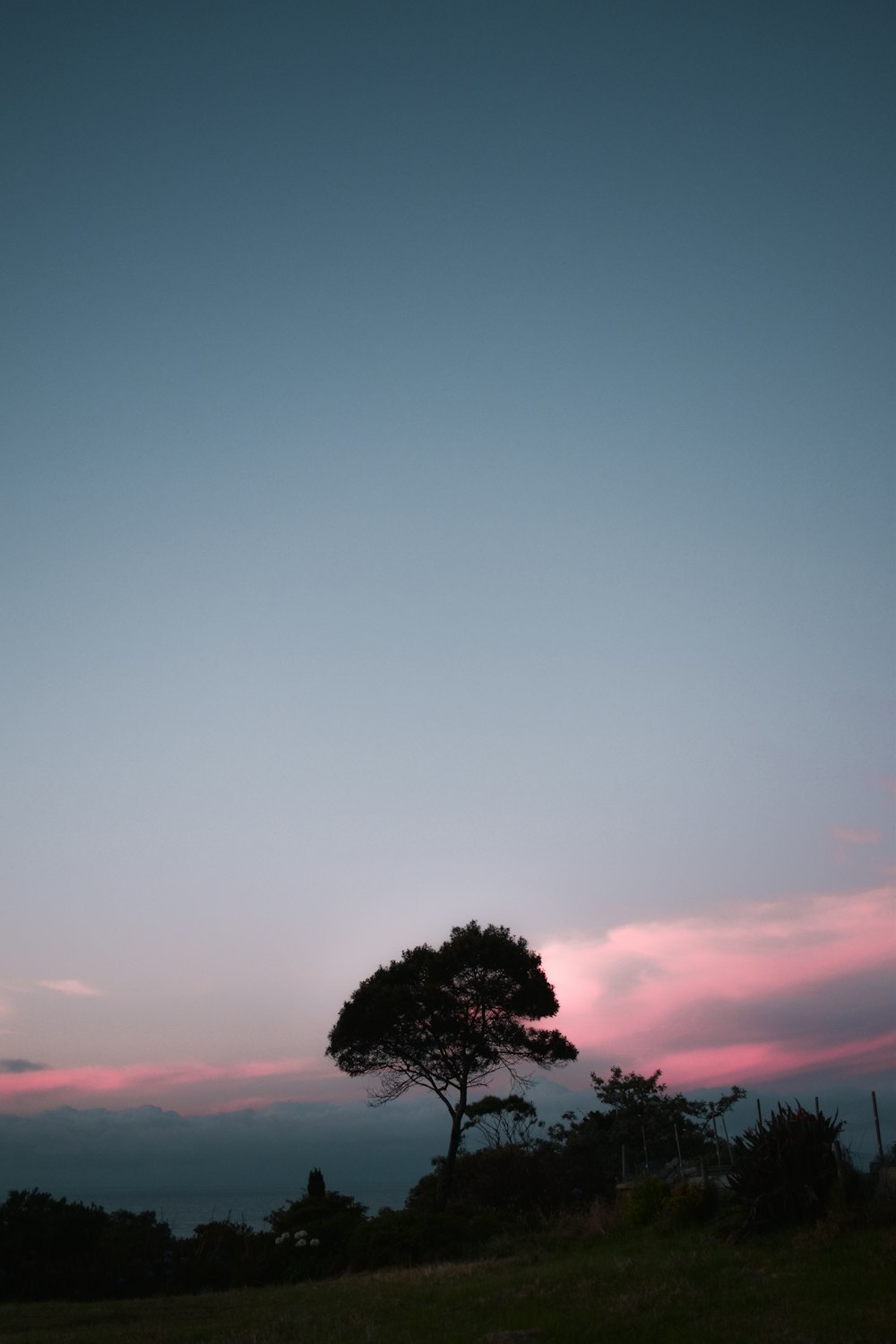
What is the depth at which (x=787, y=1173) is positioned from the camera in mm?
17234

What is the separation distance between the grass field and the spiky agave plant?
73cm

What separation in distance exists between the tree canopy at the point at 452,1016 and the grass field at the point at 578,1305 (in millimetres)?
14068

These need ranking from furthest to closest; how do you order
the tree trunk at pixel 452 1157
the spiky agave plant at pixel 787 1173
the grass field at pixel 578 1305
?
the tree trunk at pixel 452 1157
the spiky agave plant at pixel 787 1173
the grass field at pixel 578 1305

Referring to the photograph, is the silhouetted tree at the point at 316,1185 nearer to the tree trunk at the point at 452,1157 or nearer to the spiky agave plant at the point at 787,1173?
the tree trunk at the point at 452,1157

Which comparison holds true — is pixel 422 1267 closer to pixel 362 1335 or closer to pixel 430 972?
pixel 362 1335

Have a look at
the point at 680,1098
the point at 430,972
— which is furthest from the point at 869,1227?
the point at 680,1098

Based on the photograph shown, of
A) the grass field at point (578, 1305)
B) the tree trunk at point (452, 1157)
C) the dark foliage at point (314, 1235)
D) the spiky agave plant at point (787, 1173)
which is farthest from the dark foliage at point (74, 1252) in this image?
the spiky agave plant at point (787, 1173)

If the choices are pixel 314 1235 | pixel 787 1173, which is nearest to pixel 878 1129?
pixel 787 1173

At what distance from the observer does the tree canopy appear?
33.3 metres

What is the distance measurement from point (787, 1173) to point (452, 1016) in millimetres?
17471

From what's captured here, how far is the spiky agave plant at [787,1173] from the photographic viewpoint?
17.0m

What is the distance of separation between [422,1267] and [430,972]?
13862 millimetres

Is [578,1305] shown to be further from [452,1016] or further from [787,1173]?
[452,1016]

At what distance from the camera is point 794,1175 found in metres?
17.2
